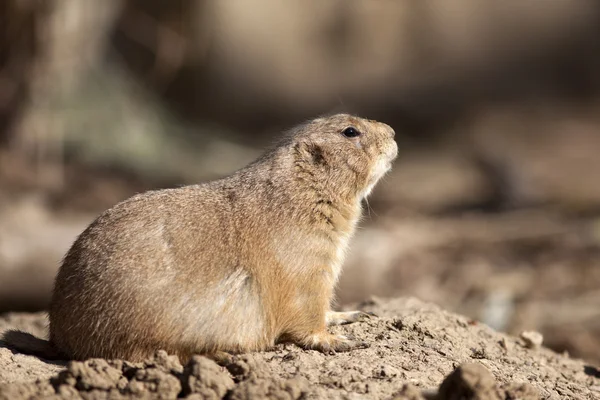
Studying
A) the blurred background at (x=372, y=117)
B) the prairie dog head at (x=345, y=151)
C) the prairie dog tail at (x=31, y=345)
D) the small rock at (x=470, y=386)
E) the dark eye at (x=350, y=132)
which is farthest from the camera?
the blurred background at (x=372, y=117)

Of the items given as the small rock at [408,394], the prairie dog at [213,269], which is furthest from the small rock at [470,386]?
the prairie dog at [213,269]

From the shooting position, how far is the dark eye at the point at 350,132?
22.6 ft

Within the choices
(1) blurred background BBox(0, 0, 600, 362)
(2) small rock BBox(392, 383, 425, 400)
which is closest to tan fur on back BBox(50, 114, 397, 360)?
(2) small rock BBox(392, 383, 425, 400)

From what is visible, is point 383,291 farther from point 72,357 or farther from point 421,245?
point 72,357

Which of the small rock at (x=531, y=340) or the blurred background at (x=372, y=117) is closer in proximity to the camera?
the small rock at (x=531, y=340)

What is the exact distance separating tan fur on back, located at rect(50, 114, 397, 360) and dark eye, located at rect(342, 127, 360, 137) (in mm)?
466

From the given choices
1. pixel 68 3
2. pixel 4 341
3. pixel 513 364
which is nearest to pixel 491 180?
pixel 68 3

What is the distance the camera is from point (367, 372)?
550 centimetres

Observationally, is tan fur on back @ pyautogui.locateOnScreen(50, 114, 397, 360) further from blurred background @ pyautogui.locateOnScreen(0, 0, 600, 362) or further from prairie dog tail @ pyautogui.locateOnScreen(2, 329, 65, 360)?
blurred background @ pyautogui.locateOnScreen(0, 0, 600, 362)

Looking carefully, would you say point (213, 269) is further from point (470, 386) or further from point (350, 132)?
point (470, 386)

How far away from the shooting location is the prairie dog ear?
6676mm

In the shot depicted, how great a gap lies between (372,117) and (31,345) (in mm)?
13372

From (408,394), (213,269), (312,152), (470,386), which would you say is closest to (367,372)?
(408,394)

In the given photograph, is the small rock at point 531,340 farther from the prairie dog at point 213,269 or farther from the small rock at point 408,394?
the small rock at point 408,394
